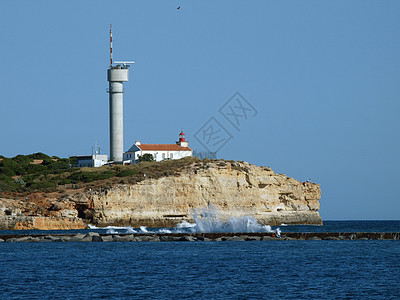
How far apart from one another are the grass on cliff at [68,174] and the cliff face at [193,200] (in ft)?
7.17

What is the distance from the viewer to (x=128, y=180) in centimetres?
6875

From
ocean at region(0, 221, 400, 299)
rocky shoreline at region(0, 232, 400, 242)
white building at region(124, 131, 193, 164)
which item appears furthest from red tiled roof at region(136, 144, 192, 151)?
ocean at region(0, 221, 400, 299)

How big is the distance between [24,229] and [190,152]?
3116 cm

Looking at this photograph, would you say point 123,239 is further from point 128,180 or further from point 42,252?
point 128,180

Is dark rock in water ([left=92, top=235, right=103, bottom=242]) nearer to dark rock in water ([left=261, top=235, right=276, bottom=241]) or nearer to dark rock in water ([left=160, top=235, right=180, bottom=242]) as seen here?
dark rock in water ([left=160, top=235, right=180, bottom=242])

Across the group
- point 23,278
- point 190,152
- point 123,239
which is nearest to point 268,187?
point 190,152

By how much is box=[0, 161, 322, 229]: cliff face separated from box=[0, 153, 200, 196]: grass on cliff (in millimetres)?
2187

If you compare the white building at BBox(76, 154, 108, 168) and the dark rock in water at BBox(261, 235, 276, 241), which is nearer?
the dark rock in water at BBox(261, 235, 276, 241)

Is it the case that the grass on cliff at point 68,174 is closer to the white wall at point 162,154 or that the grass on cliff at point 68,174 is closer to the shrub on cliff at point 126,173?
the shrub on cliff at point 126,173

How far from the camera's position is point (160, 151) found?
86000mm

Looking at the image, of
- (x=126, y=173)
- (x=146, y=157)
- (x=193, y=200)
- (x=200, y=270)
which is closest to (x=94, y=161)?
(x=146, y=157)

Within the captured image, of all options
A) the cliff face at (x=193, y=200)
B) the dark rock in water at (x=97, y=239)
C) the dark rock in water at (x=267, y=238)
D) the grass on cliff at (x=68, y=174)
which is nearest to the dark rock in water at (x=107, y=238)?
the dark rock in water at (x=97, y=239)

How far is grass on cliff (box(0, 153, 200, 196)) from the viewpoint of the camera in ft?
228

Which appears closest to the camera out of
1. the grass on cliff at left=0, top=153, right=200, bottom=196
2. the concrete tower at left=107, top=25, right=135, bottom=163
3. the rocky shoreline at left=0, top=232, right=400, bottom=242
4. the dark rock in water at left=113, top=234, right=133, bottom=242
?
the rocky shoreline at left=0, top=232, right=400, bottom=242
